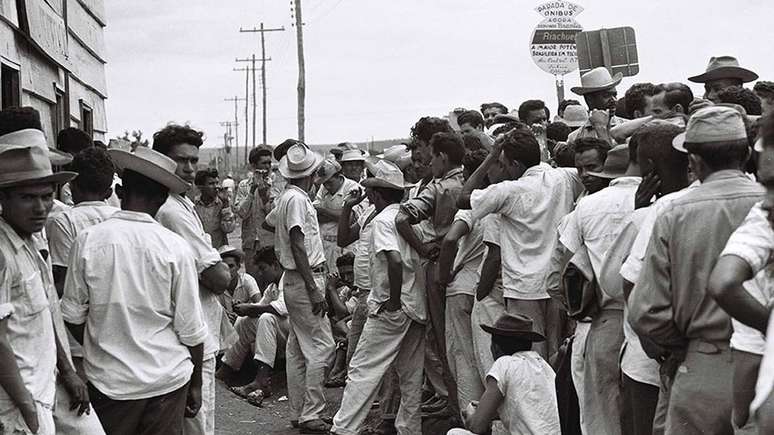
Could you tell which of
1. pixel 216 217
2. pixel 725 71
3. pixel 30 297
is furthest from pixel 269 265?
pixel 30 297

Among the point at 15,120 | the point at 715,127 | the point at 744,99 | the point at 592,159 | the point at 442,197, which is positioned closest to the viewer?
the point at 715,127

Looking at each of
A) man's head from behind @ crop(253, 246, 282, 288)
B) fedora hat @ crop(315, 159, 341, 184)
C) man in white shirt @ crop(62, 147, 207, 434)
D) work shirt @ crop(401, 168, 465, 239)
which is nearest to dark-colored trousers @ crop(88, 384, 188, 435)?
man in white shirt @ crop(62, 147, 207, 434)

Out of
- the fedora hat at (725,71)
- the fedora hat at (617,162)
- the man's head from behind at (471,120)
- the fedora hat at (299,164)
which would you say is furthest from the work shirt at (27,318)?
the man's head from behind at (471,120)

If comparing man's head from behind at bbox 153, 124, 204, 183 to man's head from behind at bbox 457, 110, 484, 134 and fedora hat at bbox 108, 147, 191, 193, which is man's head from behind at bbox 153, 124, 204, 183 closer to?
fedora hat at bbox 108, 147, 191, 193

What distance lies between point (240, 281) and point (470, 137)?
3.59 metres

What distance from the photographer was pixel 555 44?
1183 cm

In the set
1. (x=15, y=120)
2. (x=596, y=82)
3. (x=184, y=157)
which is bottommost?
(x=184, y=157)

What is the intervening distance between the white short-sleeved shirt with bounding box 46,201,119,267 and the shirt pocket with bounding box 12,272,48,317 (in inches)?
56.3

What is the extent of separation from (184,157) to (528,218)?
2.40 meters

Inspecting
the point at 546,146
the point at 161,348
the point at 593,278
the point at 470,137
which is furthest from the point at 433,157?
→ the point at 161,348

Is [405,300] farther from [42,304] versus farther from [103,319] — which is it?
[42,304]

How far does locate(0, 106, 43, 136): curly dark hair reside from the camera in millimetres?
6164

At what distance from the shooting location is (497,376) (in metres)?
6.04

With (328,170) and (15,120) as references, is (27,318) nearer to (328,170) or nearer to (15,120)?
(15,120)
